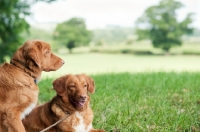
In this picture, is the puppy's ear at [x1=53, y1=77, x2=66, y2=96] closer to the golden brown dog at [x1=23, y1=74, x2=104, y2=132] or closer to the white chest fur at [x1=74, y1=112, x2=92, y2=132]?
the golden brown dog at [x1=23, y1=74, x2=104, y2=132]

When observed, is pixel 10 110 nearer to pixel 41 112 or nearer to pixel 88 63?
pixel 41 112

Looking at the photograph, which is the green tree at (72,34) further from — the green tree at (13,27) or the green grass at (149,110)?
the green grass at (149,110)

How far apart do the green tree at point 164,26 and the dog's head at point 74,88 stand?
41.5 meters

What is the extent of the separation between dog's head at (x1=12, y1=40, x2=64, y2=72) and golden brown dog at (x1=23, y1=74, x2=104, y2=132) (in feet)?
0.74

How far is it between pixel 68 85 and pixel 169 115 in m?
2.05

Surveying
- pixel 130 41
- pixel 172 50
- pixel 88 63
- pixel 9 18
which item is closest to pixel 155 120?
pixel 9 18

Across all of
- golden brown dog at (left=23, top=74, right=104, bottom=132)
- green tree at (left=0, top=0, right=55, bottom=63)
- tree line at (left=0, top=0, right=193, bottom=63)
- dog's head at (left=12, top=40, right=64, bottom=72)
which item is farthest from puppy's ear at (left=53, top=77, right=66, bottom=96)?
tree line at (left=0, top=0, right=193, bottom=63)

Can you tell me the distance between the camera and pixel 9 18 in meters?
14.2

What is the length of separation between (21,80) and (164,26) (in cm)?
4640

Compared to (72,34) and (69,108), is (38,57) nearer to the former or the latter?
(69,108)

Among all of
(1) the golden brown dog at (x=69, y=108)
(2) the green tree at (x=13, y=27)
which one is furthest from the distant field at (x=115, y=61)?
(1) the golden brown dog at (x=69, y=108)

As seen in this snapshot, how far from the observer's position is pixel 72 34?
48.6 meters

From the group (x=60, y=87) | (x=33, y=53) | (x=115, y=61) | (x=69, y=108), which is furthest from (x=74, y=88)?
(x=115, y=61)

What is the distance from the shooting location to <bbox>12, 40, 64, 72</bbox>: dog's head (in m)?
4.07
